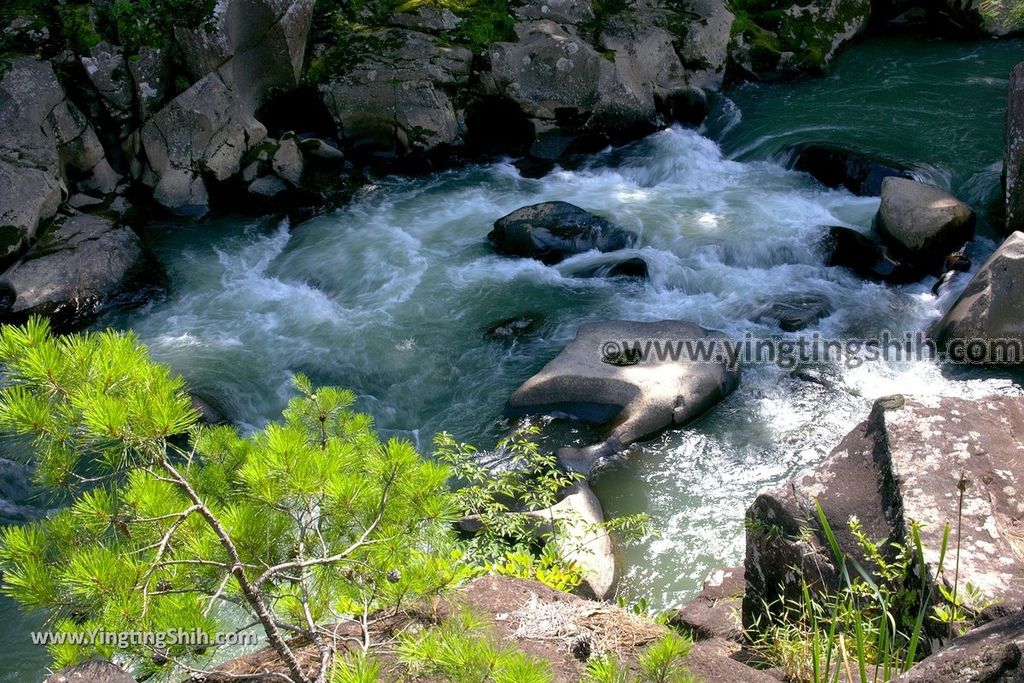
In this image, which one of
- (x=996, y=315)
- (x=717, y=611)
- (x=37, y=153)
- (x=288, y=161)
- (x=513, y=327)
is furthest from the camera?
(x=288, y=161)

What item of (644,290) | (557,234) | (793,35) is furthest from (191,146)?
(793,35)

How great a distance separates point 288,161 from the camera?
1195 centimetres

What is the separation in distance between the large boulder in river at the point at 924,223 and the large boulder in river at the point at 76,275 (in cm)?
835

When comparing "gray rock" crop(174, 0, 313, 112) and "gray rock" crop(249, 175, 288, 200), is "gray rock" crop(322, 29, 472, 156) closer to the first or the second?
"gray rock" crop(174, 0, 313, 112)

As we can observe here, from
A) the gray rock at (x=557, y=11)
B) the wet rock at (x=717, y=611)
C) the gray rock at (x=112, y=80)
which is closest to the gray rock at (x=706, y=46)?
the gray rock at (x=557, y=11)

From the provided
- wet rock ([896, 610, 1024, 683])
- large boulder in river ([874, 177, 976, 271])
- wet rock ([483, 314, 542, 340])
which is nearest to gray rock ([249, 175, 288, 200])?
wet rock ([483, 314, 542, 340])

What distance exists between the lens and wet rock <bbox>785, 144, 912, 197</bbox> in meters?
10.7

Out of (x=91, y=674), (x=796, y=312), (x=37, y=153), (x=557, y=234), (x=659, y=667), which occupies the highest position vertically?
(x=37, y=153)

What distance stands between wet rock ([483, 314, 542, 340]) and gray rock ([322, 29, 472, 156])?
13.9 ft

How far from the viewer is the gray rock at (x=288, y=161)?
1188 centimetres

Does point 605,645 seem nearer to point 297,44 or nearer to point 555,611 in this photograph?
point 555,611

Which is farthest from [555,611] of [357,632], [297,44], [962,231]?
[297,44]

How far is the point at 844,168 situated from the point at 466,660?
10019 mm

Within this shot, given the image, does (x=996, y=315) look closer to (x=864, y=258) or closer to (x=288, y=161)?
(x=864, y=258)
